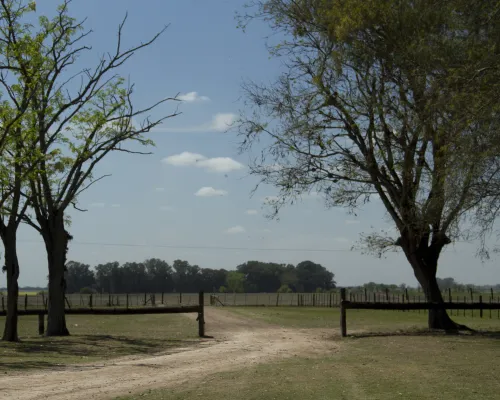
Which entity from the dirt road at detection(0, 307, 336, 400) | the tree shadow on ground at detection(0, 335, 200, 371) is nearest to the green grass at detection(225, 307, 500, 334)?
the dirt road at detection(0, 307, 336, 400)

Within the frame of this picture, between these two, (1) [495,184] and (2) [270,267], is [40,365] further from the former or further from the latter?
(2) [270,267]

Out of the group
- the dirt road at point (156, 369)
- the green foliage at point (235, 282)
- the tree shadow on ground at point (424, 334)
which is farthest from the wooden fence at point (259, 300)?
the green foliage at point (235, 282)

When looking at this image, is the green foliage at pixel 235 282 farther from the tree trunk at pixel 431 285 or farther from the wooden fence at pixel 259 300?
the tree trunk at pixel 431 285

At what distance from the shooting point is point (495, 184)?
16625 mm

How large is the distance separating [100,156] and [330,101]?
9.12 metres

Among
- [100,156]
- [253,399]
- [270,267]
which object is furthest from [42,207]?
[270,267]

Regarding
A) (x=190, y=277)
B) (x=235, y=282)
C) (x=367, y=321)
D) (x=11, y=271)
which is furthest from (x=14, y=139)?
(x=190, y=277)

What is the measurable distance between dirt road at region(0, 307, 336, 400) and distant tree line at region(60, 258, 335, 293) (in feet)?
465

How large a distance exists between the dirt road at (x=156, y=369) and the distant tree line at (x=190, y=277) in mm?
141615

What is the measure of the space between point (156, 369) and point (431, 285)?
48.4 feet

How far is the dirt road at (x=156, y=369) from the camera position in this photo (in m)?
10.9

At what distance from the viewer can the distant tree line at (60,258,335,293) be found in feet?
555

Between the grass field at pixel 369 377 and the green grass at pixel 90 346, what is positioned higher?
the grass field at pixel 369 377

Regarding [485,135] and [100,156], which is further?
[100,156]
